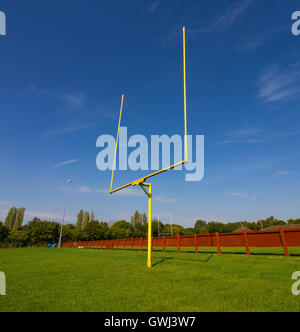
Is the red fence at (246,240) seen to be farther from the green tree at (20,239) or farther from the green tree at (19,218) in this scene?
the green tree at (19,218)

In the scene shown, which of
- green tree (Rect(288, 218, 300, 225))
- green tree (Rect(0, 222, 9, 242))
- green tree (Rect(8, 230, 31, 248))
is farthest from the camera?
green tree (Rect(288, 218, 300, 225))

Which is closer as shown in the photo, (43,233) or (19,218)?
(43,233)

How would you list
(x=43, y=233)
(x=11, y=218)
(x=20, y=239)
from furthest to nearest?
(x=11, y=218), (x=43, y=233), (x=20, y=239)

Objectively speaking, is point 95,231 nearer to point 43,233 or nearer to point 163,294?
point 43,233

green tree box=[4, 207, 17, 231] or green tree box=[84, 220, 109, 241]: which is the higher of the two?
green tree box=[4, 207, 17, 231]

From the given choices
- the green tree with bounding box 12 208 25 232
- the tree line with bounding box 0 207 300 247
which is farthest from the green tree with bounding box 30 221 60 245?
the green tree with bounding box 12 208 25 232

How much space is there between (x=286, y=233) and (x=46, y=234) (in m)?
53.5

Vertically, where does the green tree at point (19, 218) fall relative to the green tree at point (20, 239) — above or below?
above

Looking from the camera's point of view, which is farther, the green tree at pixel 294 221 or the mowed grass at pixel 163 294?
the green tree at pixel 294 221

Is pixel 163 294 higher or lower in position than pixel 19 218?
lower

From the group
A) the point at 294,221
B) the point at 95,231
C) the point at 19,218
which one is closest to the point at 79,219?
the point at 19,218

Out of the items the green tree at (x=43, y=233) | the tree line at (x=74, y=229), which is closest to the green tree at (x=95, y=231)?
the tree line at (x=74, y=229)

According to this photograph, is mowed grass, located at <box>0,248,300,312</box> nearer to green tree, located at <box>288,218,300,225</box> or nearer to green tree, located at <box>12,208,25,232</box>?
green tree, located at <box>12,208,25,232</box>

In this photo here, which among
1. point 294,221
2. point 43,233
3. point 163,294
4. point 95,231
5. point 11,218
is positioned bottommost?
point 43,233
